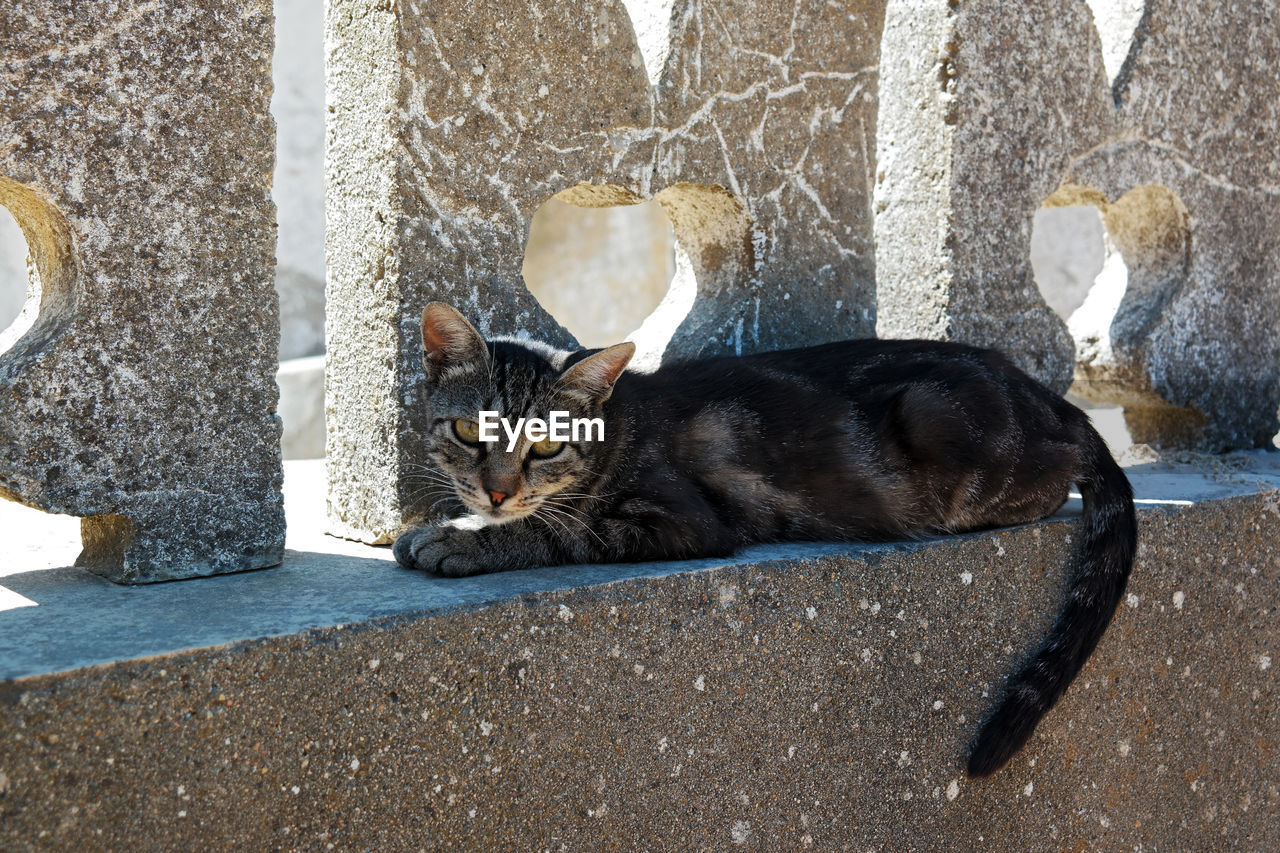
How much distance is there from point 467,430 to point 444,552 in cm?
27

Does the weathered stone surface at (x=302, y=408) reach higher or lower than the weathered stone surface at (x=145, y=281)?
lower

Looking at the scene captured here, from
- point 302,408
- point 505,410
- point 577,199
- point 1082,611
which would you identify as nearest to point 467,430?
point 505,410

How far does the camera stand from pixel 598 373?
2.18m

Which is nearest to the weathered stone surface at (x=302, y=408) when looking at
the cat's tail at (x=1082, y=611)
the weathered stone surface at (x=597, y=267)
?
the weathered stone surface at (x=597, y=267)

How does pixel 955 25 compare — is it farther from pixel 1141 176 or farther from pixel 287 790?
pixel 287 790

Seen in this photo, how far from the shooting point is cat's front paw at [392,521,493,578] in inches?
77.7

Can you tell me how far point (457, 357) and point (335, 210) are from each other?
53cm

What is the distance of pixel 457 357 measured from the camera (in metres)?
2.14

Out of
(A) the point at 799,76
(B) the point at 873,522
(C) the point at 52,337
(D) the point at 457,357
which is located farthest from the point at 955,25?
(C) the point at 52,337

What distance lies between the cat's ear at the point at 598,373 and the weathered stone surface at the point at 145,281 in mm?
574

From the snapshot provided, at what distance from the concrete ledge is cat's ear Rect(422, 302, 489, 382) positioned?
1.37 feet

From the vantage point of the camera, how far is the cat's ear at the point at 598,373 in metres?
2.14

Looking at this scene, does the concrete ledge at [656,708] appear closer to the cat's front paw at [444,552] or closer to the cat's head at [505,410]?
the cat's front paw at [444,552]

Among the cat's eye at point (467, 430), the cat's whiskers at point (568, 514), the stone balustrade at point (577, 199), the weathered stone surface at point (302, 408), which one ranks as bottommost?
the weathered stone surface at point (302, 408)
